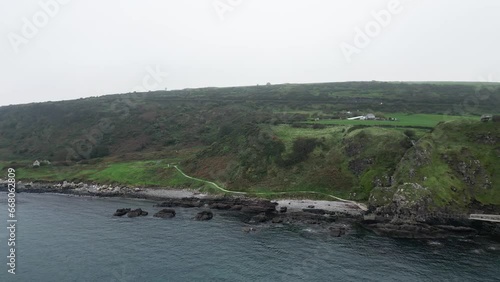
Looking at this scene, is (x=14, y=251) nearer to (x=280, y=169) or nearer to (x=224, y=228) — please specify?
(x=224, y=228)

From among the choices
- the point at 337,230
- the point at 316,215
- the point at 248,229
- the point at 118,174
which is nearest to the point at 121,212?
the point at 248,229

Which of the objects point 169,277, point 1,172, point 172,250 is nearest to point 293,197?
point 172,250

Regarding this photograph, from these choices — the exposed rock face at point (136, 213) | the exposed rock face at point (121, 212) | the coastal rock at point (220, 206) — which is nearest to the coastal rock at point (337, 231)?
the coastal rock at point (220, 206)

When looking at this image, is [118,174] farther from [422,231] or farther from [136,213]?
[422,231]

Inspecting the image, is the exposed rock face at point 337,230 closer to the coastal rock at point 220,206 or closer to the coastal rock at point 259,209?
the coastal rock at point 259,209

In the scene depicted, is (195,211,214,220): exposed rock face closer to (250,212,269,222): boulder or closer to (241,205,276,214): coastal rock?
(241,205,276,214): coastal rock

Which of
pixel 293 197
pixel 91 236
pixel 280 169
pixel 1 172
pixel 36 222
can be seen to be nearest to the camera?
pixel 91 236
